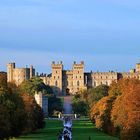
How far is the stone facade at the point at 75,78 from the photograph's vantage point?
176000 mm

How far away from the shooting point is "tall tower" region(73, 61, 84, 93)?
579ft

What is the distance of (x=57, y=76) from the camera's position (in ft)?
585

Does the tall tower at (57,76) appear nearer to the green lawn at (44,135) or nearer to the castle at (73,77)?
the castle at (73,77)

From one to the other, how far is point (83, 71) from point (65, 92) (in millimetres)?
7069

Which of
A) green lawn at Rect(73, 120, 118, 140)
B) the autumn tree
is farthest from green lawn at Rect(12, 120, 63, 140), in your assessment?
the autumn tree

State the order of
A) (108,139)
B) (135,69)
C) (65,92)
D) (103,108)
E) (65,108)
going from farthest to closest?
(135,69), (65,92), (65,108), (103,108), (108,139)

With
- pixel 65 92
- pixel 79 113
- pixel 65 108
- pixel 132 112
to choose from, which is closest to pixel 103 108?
pixel 132 112

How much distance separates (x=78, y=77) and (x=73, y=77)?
1140mm

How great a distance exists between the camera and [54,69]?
587 feet

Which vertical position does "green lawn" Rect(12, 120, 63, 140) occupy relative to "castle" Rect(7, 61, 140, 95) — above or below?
below

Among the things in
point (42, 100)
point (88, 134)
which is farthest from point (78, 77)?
point (88, 134)

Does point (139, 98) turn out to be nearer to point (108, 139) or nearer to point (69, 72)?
point (108, 139)

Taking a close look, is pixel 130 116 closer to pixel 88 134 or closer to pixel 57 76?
pixel 88 134

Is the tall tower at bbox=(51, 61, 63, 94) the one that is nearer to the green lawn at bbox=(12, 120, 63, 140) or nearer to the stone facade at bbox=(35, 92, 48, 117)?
the stone facade at bbox=(35, 92, 48, 117)
